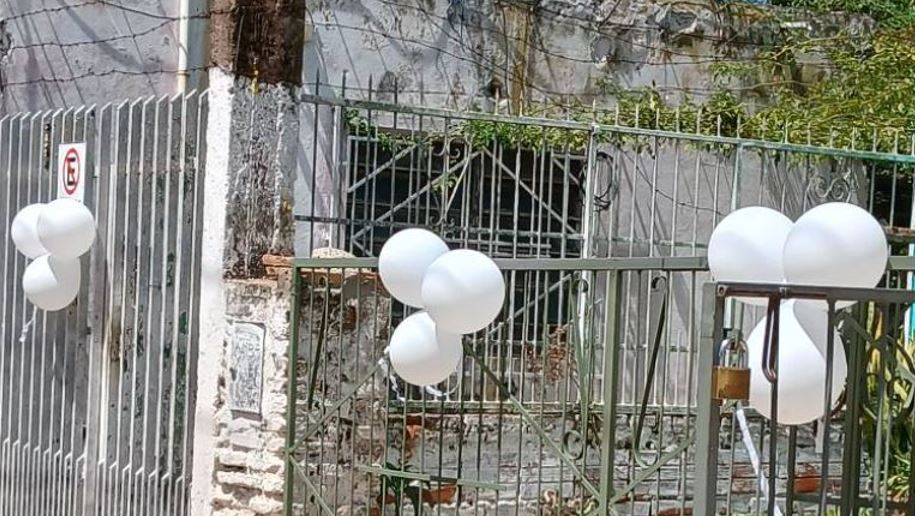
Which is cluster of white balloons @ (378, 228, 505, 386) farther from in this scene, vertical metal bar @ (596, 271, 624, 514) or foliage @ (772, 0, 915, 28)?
foliage @ (772, 0, 915, 28)

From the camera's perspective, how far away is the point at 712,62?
408 inches

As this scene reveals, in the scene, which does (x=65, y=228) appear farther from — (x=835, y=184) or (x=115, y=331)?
(x=835, y=184)

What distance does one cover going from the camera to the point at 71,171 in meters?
6.84

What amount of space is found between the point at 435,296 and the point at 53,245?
2.48m

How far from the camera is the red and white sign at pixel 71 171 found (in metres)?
6.77

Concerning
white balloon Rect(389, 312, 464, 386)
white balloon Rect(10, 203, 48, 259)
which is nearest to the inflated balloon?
white balloon Rect(10, 203, 48, 259)

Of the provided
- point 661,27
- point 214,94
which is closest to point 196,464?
point 214,94

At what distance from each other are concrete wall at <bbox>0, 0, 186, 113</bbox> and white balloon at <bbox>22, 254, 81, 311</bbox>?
2.86 meters

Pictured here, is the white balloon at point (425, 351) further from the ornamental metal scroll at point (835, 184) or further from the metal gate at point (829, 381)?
the ornamental metal scroll at point (835, 184)

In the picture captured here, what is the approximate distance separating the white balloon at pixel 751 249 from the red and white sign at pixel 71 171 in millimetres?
3908

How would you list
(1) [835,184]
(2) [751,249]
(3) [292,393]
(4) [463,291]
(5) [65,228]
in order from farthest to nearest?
(1) [835,184] < (5) [65,228] < (3) [292,393] < (4) [463,291] < (2) [751,249]

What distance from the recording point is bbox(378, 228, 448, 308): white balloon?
492 cm

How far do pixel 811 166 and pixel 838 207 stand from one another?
18.6ft

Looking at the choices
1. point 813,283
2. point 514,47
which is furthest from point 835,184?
point 813,283
